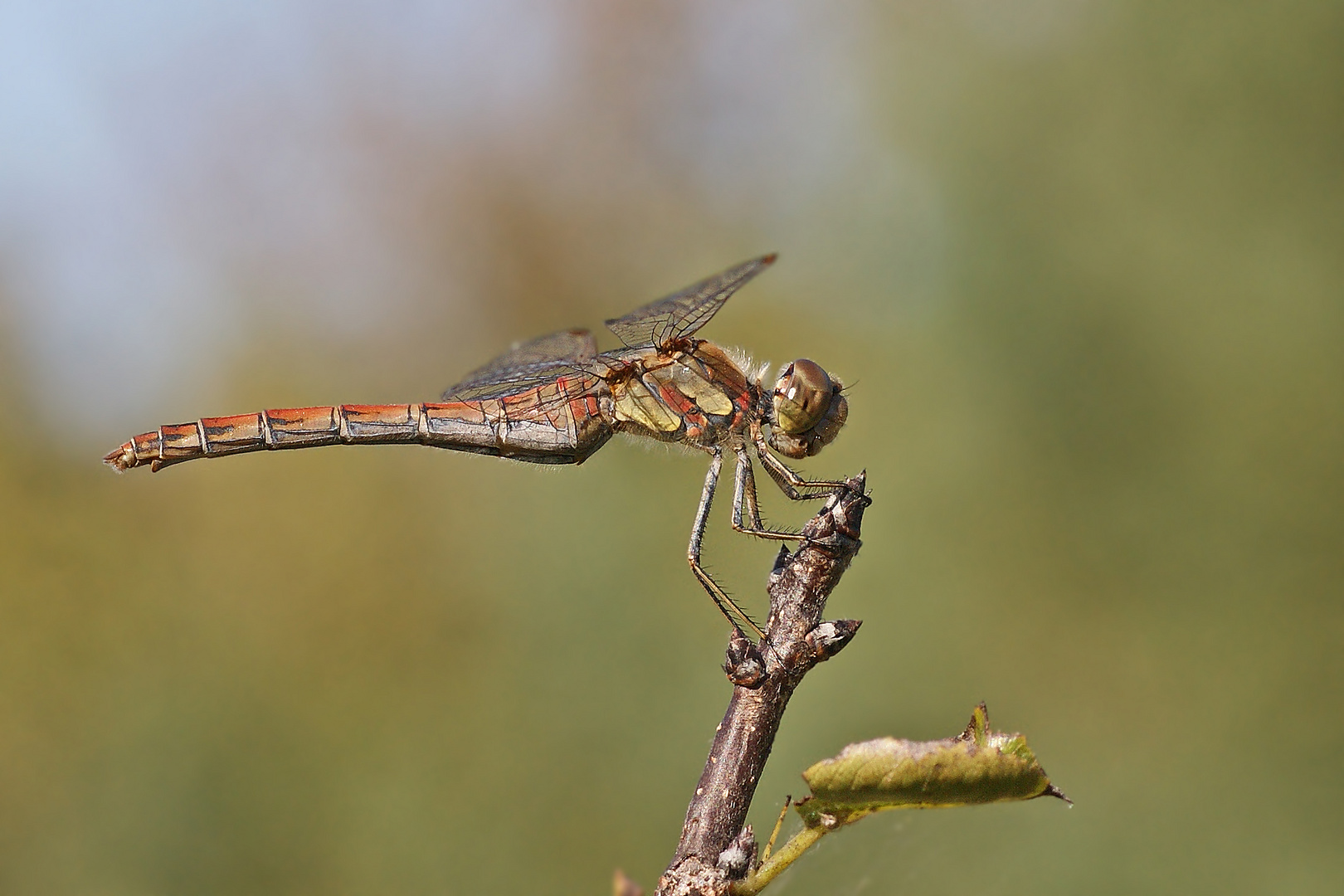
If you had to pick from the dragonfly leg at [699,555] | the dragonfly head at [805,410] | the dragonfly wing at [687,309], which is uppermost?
the dragonfly wing at [687,309]

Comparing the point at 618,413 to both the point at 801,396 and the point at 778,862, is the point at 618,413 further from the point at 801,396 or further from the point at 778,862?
the point at 778,862

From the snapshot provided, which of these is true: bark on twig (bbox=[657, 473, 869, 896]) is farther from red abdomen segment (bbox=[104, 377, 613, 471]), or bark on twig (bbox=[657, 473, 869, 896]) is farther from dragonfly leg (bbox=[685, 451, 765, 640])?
red abdomen segment (bbox=[104, 377, 613, 471])

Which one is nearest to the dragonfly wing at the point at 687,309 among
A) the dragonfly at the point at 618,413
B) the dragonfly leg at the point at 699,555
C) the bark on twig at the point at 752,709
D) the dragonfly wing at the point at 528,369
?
the dragonfly at the point at 618,413

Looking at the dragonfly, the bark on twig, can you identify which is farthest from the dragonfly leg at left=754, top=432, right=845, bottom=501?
the bark on twig

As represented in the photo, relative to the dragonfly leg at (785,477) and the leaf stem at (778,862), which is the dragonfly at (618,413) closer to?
the dragonfly leg at (785,477)

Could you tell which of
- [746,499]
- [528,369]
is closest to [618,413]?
[528,369]
